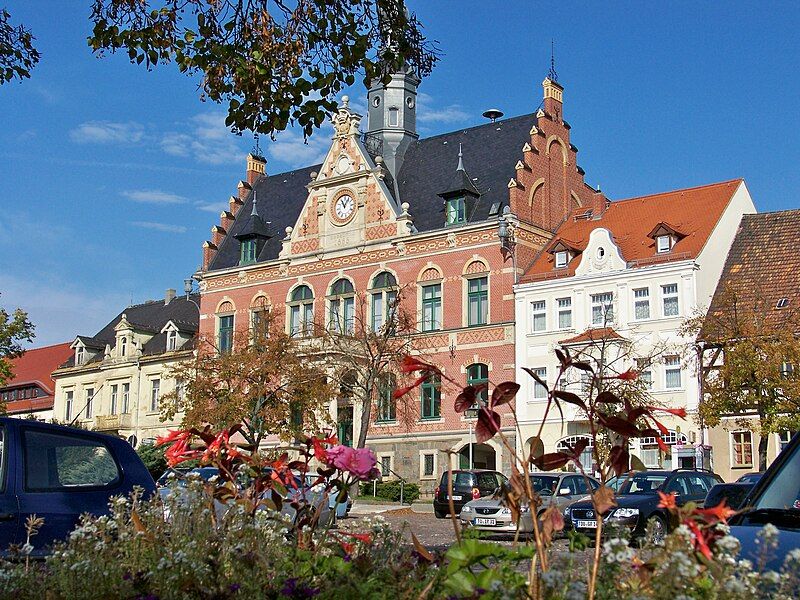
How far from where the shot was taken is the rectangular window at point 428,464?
4841 centimetres

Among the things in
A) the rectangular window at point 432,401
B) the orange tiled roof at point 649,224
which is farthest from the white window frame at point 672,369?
the rectangular window at point 432,401

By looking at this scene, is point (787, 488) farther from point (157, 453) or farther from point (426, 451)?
point (426, 451)

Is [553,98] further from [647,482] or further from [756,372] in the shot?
[647,482]

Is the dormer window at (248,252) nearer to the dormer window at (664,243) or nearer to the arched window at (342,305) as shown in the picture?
the arched window at (342,305)

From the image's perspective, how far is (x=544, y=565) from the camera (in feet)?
13.4

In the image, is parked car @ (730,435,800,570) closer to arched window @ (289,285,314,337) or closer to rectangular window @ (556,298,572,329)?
rectangular window @ (556,298,572,329)

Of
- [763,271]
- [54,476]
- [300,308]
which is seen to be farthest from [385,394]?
[54,476]

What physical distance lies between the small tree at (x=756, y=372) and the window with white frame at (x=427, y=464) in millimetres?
14153

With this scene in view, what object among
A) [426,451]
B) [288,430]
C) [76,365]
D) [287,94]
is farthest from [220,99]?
[76,365]

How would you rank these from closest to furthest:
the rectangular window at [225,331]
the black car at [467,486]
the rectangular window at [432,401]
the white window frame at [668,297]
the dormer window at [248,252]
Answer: the black car at [467,486] → the white window frame at [668,297] → the rectangular window at [432,401] → the rectangular window at [225,331] → the dormer window at [248,252]

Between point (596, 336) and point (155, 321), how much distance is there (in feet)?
120

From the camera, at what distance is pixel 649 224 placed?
46688 mm

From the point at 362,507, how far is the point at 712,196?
67.2 feet

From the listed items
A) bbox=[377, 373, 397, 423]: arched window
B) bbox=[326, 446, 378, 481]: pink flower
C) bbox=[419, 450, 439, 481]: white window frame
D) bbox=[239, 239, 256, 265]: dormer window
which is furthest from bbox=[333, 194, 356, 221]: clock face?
bbox=[326, 446, 378, 481]: pink flower
